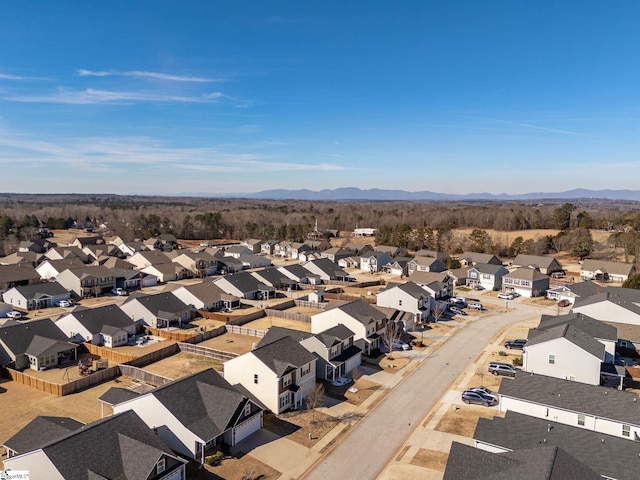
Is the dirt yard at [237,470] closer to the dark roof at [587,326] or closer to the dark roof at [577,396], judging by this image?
the dark roof at [577,396]

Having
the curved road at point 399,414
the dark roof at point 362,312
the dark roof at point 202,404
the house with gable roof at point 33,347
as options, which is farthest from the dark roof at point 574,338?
the house with gable roof at point 33,347

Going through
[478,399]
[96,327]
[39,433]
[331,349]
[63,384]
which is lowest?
[478,399]

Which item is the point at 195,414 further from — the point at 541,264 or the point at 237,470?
the point at 541,264

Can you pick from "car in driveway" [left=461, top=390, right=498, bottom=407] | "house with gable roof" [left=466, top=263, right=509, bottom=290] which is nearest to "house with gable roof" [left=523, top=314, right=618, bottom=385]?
"car in driveway" [left=461, top=390, right=498, bottom=407]

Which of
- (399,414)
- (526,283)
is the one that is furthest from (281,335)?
(526,283)

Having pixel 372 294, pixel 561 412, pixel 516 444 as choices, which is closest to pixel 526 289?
pixel 372 294
